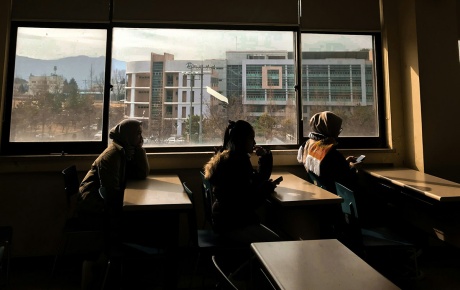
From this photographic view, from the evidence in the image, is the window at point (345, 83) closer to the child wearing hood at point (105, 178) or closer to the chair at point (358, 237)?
the chair at point (358, 237)

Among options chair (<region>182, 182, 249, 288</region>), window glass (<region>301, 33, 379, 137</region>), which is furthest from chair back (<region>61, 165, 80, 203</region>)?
window glass (<region>301, 33, 379, 137</region>)

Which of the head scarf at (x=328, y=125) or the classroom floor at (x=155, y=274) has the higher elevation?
the head scarf at (x=328, y=125)

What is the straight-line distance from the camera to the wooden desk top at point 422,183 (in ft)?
6.58

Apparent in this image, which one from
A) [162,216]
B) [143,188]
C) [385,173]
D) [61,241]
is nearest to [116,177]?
[143,188]

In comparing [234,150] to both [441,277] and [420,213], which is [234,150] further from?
[441,277]

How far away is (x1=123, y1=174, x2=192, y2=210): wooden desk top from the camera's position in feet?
5.93

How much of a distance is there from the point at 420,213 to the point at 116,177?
2394 millimetres

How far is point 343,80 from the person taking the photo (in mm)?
3354

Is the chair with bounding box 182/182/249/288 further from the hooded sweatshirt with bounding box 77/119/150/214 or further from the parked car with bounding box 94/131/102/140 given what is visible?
the parked car with bounding box 94/131/102/140

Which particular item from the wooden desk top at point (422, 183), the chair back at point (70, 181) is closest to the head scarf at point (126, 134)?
Answer: the chair back at point (70, 181)

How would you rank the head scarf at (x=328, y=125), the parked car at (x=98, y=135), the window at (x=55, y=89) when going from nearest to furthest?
the head scarf at (x=328, y=125), the window at (x=55, y=89), the parked car at (x=98, y=135)

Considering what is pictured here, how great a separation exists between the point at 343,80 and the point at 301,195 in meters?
1.83

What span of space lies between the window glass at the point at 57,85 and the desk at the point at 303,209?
1.90 metres

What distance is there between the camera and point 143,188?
2.23m
